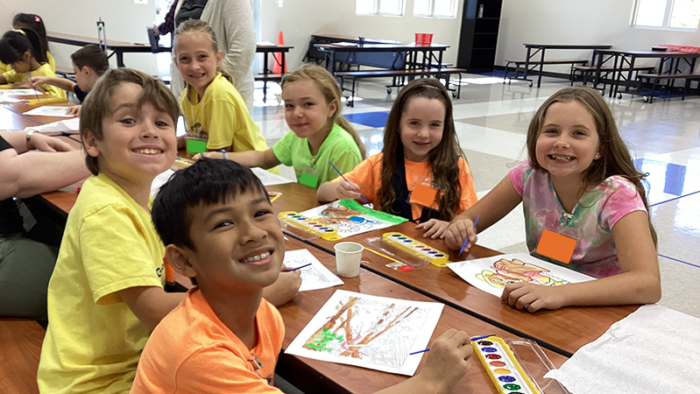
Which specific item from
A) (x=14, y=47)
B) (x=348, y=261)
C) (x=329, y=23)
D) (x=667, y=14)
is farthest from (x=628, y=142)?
(x=667, y=14)

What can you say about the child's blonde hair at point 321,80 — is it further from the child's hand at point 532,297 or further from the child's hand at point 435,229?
the child's hand at point 532,297

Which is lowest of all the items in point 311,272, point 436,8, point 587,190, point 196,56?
point 311,272

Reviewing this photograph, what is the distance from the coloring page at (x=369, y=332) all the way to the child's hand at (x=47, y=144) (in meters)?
1.60

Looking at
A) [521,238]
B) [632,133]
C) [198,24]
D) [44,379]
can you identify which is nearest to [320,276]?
[44,379]

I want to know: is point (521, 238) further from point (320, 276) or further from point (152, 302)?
point (152, 302)

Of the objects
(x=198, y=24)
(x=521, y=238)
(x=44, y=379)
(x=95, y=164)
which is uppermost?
(x=198, y=24)

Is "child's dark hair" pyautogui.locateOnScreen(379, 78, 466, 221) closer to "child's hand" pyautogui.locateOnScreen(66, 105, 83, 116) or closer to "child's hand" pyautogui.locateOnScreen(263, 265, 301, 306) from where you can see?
"child's hand" pyautogui.locateOnScreen(263, 265, 301, 306)

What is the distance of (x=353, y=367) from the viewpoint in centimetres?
100

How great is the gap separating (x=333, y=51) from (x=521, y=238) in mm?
5218

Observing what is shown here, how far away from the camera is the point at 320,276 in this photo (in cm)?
138

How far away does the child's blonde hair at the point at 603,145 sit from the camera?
1.56 meters

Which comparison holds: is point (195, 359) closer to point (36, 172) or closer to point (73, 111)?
point (36, 172)

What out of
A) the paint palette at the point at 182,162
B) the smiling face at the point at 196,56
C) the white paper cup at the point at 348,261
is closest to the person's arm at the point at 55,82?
the smiling face at the point at 196,56

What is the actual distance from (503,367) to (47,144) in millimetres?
2070
